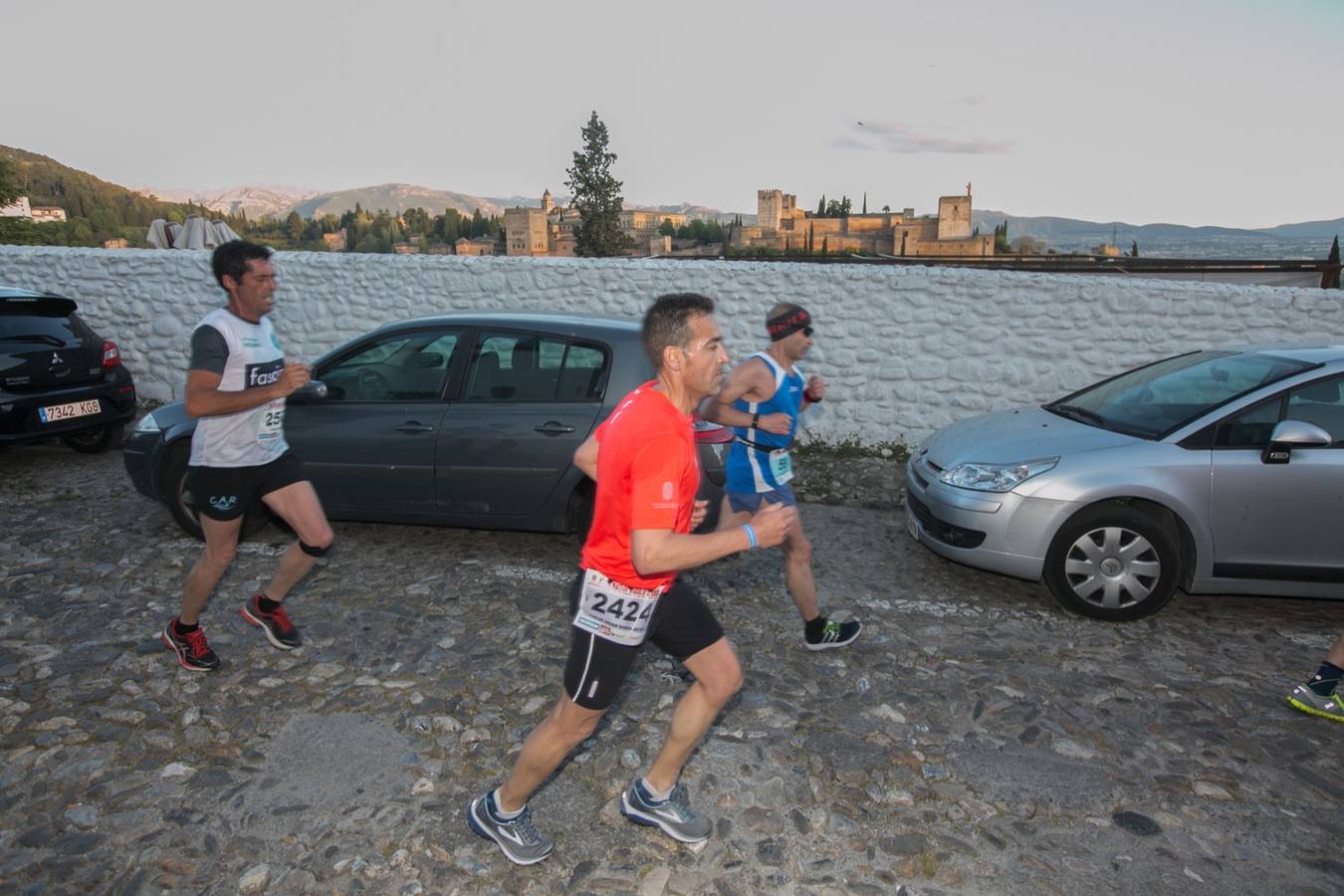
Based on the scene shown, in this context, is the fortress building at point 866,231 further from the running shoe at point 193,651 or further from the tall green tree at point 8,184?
the running shoe at point 193,651

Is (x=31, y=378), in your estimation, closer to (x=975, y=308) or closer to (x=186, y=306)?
(x=186, y=306)

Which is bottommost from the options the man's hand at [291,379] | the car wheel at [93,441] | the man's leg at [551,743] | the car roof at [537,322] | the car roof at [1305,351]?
the car wheel at [93,441]

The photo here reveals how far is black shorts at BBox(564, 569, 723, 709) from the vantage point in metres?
2.44

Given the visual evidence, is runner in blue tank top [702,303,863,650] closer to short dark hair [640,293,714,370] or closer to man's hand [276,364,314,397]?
short dark hair [640,293,714,370]

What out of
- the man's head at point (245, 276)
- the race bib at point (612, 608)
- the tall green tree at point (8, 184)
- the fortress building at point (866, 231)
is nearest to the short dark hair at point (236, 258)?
the man's head at point (245, 276)

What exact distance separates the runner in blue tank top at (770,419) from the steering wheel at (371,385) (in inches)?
102

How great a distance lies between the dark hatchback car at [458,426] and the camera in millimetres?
5125

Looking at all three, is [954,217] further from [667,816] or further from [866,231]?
[667,816]

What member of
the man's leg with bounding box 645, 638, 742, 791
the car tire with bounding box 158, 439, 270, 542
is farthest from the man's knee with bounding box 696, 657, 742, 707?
the car tire with bounding box 158, 439, 270, 542

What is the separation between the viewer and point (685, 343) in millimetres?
2350

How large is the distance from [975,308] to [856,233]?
122m

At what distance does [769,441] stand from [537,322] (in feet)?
6.95

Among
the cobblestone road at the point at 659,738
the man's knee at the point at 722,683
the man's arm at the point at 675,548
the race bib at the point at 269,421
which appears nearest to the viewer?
the man's arm at the point at 675,548

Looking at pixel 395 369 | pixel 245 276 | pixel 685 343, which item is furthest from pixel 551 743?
pixel 395 369
